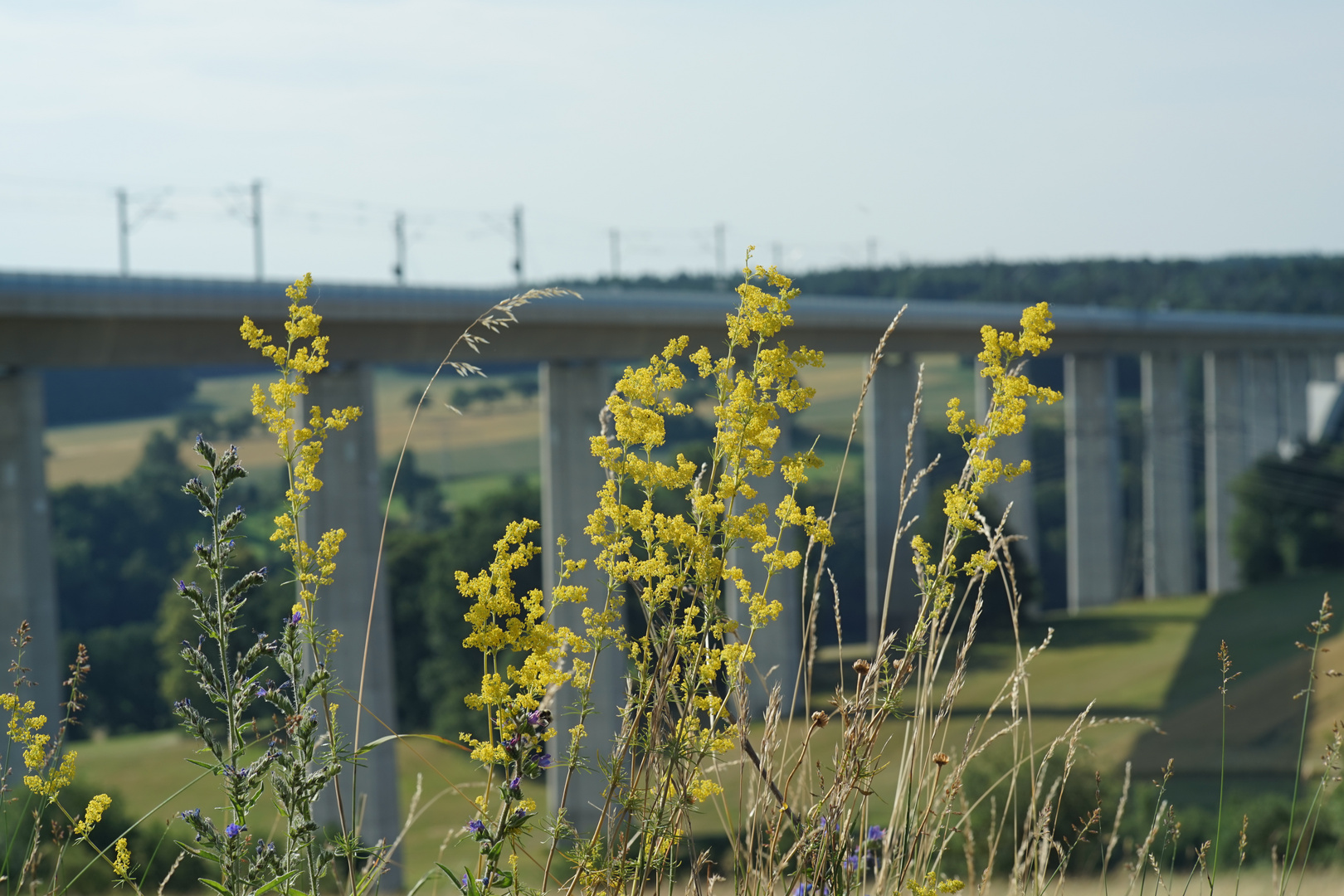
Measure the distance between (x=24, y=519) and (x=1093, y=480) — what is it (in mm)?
54240

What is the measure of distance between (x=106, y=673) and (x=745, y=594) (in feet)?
220

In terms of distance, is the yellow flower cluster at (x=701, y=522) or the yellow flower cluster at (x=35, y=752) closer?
the yellow flower cluster at (x=701, y=522)

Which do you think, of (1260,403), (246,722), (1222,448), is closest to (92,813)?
(246,722)

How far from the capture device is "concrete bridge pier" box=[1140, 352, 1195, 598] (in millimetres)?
71562

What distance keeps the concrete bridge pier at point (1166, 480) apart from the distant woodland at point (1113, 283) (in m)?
6.56

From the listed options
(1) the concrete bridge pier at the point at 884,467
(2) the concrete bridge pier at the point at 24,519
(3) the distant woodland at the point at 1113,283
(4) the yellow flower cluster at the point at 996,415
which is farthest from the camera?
(3) the distant woodland at the point at 1113,283

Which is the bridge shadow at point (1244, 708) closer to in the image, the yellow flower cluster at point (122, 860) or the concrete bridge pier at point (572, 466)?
the concrete bridge pier at point (572, 466)

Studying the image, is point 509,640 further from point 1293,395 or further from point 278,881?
point 1293,395

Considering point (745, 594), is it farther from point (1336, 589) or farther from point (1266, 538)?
point (1266, 538)

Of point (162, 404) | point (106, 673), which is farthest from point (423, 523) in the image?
point (162, 404)

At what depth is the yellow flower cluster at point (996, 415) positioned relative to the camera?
311cm

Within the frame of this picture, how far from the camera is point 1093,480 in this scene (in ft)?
216

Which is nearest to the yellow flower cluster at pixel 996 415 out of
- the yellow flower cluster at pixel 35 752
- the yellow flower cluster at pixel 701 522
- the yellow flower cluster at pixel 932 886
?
the yellow flower cluster at pixel 701 522

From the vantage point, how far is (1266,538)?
69.5 m
